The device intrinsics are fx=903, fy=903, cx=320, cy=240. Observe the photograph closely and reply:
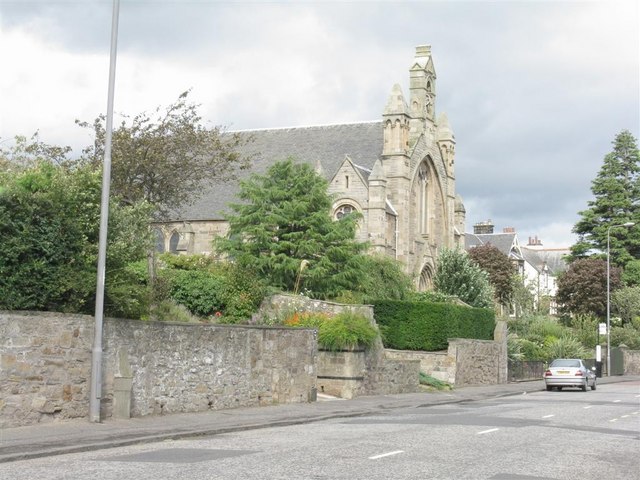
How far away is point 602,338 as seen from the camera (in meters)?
65.0

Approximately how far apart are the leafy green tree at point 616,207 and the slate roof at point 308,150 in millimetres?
27052

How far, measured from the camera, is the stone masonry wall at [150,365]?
16.2 m

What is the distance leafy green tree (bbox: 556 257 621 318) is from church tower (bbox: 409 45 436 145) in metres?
19.3

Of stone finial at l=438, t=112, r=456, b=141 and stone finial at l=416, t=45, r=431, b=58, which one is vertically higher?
stone finial at l=416, t=45, r=431, b=58

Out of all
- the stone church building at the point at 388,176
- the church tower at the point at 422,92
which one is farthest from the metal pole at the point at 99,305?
the church tower at the point at 422,92

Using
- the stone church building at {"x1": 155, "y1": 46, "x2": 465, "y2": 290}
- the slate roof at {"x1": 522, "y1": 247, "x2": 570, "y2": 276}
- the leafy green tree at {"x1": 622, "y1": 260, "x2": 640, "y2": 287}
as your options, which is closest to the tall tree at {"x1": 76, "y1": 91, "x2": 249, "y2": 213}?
the stone church building at {"x1": 155, "y1": 46, "x2": 465, "y2": 290}

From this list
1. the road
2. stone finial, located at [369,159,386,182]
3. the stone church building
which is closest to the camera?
the road

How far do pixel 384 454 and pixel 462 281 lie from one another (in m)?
42.0

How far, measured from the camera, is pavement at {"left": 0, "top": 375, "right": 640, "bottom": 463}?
13.8 meters

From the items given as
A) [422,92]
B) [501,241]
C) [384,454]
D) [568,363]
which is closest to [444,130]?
[422,92]

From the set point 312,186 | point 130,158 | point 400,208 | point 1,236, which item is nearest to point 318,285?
point 312,186

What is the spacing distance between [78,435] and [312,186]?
22125 millimetres

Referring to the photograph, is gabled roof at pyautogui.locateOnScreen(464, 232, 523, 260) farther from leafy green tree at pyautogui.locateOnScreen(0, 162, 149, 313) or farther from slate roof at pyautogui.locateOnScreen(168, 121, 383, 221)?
leafy green tree at pyautogui.locateOnScreen(0, 162, 149, 313)

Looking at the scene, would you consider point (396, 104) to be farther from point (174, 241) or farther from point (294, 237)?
point (294, 237)
